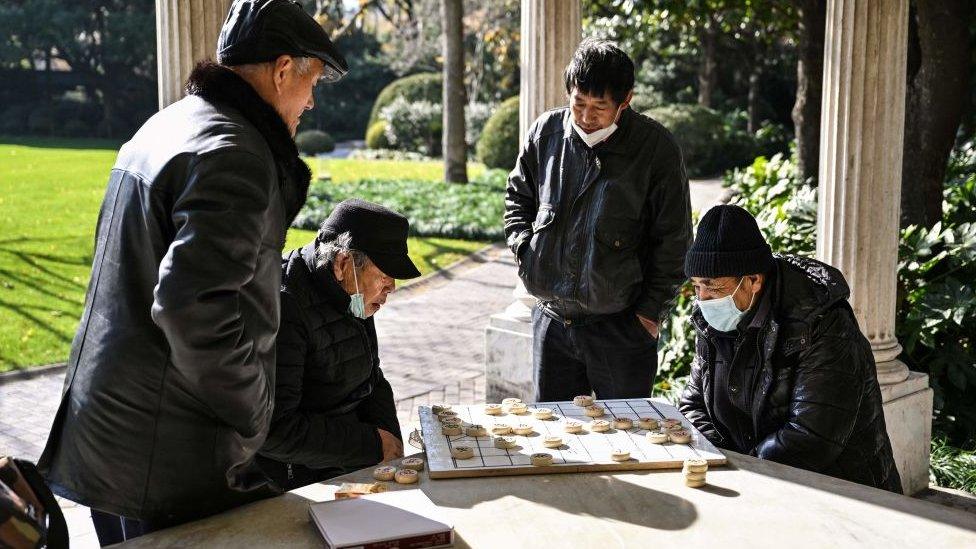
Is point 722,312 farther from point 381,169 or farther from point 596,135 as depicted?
point 381,169

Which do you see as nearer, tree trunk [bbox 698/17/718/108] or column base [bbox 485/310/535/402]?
column base [bbox 485/310/535/402]

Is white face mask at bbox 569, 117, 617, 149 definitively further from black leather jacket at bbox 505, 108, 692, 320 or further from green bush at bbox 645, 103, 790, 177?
green bush at bbox 645, 103, 790, 177

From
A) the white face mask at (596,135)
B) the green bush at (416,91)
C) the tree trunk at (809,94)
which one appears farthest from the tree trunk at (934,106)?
the green bush at (416,91)

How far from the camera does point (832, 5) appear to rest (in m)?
5.23

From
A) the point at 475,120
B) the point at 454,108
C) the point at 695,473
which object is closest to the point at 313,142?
the point at 475,120

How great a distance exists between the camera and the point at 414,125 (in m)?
27.7

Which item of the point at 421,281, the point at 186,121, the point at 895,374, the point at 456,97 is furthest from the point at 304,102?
the point at 456,97

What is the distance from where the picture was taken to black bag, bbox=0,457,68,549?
2098mm

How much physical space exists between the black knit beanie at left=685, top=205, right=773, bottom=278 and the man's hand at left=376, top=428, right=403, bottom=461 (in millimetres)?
1138

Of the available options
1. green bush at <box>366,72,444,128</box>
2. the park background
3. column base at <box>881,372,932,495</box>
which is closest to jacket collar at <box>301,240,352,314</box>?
column base at <box>881,372,932,495</box>

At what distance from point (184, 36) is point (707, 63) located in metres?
21.6

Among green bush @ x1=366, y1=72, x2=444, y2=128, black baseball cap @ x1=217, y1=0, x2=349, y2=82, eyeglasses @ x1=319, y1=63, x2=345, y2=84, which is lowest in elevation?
eyeglasses @ x1=319, y1=63, x2=345, y2=84

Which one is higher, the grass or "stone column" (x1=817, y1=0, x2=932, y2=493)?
"stone column" (x1=817, y1=0, x2=932, y2=493)

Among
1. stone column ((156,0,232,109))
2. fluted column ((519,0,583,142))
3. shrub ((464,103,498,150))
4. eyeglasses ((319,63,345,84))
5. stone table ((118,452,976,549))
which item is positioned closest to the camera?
stone table ((118,452,976,549))
